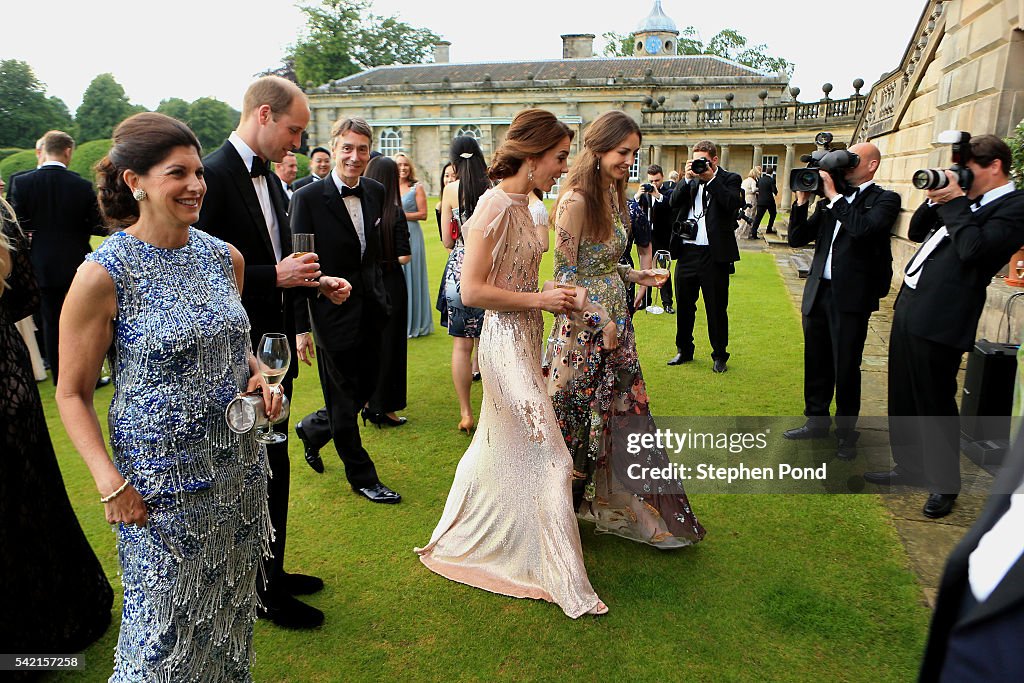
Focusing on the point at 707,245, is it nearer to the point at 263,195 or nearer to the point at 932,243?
the point at 932,243

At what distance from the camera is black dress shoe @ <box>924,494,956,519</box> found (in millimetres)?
4379

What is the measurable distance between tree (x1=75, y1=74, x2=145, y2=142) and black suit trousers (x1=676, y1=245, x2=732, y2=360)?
61433 millimetres

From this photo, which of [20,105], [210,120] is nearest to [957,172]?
[20,105]

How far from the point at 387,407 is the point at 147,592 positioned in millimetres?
3884

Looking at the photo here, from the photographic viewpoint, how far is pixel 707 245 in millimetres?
7797

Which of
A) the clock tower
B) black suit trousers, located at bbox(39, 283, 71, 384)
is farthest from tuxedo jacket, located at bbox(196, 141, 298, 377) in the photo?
the clock tower

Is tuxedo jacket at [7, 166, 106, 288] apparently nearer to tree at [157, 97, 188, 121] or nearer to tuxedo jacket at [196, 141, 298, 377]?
tuxedo jacket at [196, 141, 298, 377]

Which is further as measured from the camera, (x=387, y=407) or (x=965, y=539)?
(x=387, y=407)

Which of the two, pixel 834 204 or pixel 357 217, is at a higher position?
pixel 834 204

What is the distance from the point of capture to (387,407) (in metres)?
6.15

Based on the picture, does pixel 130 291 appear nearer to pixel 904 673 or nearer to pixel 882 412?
pixel 904 673

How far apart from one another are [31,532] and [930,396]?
16.8 ft

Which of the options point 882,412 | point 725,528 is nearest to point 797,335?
point 882,412

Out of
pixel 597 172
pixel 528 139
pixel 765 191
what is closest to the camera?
pixel 528 139
